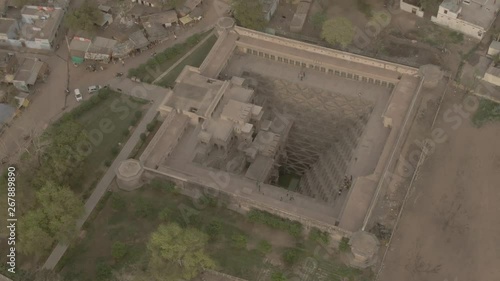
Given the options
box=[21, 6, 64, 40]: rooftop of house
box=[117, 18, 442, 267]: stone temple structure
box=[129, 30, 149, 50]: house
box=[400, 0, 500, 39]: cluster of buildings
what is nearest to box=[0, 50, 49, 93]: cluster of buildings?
box=[21, 6, 64, 40]: rooftop of house

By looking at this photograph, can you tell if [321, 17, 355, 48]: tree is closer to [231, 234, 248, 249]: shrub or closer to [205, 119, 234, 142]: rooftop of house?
[205, 119, 234, 142]: rooftop of house

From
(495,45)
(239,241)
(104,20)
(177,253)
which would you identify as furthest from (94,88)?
(495,45)

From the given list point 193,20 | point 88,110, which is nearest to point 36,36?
point 88,110

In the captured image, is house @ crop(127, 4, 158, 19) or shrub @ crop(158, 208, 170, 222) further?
house @ crop(127, 4, 158, 19)

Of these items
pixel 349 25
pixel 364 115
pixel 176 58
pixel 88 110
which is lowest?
pixel 88 110

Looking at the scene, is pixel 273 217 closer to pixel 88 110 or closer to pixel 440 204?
pixel 440 204
